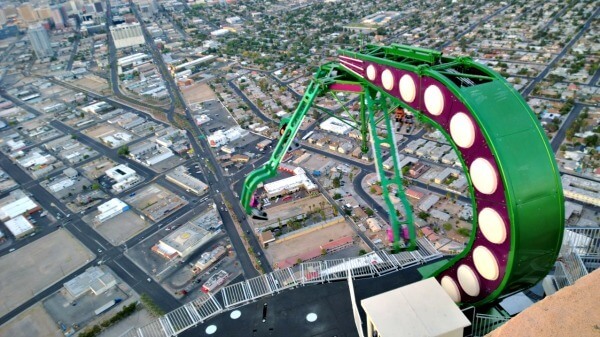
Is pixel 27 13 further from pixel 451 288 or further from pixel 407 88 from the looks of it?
pixel 451 288

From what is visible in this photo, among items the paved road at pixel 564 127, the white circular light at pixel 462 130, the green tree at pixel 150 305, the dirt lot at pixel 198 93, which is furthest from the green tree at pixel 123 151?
the paved road at pixel 564 127

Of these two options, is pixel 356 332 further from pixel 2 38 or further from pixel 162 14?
pixel 2 38

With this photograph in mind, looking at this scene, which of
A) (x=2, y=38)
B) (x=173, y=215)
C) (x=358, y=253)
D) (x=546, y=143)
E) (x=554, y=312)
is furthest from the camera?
(x=2, y=38)

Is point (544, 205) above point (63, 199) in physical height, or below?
above

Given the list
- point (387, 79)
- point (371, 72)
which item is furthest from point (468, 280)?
point (371, 72)

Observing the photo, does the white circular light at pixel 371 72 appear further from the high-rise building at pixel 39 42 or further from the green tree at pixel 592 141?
the high-rise building at pixel 39 42

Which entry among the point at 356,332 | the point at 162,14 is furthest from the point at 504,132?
the point at 162,14
